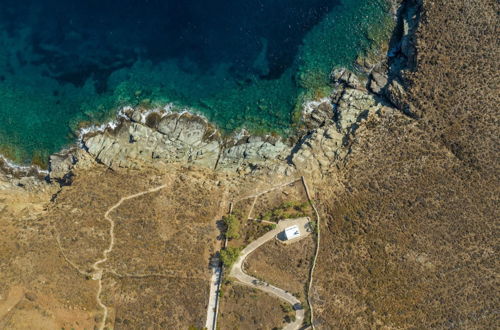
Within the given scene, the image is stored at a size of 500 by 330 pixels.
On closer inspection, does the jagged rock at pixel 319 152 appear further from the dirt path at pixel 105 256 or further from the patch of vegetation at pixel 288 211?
the dirt path at pixel 105 256

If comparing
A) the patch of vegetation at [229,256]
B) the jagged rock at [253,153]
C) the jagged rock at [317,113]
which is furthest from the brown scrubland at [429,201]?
the patch of vegetation at [229,256]

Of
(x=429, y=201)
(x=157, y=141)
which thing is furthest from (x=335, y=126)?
(x=157, y=141)

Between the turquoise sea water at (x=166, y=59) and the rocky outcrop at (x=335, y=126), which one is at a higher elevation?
the turquoise sea water at (x=166, y=59)

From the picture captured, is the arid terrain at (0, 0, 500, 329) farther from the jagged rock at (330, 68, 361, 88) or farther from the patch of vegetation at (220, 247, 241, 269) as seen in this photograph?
the jagged rock at (330, 68, 361, 88)

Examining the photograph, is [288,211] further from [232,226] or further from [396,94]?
[396,94]

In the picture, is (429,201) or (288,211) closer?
(429,201)

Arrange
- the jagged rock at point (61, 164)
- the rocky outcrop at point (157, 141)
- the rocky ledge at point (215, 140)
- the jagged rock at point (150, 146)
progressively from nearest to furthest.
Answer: the rocky ledge at point (215, 140) → the jagged rock at point (150, 146) → the rocky outcrop at point (157, 141) → the jagged rock at point (61, 164)
